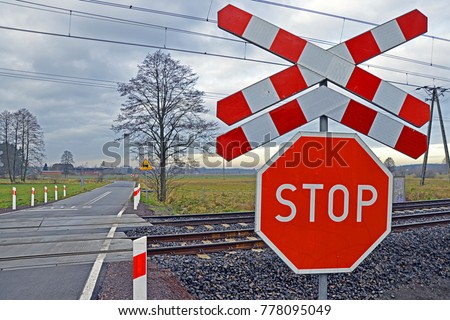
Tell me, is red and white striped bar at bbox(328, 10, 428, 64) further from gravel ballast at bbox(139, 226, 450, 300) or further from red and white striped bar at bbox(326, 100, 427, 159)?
gravel ballast at bbox(139, 226, 450, 300)

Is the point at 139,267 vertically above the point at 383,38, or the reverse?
the point at 383,38

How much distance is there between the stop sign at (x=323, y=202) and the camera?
1905 mm

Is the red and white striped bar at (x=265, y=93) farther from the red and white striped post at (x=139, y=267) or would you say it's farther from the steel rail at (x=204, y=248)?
the steel rail at (x=204, y=248)

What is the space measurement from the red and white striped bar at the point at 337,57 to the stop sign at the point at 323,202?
0.99 feet

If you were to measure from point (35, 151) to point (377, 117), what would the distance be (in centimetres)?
4646

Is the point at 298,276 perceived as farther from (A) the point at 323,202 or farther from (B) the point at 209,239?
(B) the point at 209,239

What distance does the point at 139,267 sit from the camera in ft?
10.7

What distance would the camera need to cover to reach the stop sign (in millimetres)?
1905

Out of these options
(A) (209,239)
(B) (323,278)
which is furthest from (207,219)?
(B) (323,278)

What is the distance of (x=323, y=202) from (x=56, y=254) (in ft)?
19.3

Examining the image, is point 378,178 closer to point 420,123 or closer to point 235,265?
point 420,123

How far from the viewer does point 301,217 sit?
1942 millimetres
